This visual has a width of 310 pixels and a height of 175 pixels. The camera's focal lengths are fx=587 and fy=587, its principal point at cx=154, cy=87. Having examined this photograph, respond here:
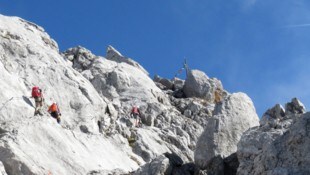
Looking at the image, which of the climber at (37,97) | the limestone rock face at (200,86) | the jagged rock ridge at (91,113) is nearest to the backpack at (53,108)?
the climber at (37,97)

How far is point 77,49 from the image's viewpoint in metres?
81.3

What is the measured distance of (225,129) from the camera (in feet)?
142

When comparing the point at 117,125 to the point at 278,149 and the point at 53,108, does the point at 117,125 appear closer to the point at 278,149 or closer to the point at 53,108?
the point at 53,108

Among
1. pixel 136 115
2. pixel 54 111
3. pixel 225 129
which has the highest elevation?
pixel 136 115

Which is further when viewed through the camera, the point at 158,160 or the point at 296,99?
the point at 296,99

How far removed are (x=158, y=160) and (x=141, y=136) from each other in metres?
15.2

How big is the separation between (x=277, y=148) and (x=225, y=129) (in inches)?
336

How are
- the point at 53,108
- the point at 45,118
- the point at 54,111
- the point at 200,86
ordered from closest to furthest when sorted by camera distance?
the point at 45,118, the point at 53,108, the point at 54,111, the point at 200,86

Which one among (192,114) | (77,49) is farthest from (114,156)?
(77,49)

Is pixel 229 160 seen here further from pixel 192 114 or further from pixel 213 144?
pixel 192 114

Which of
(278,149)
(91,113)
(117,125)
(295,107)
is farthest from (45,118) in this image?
(278,149)

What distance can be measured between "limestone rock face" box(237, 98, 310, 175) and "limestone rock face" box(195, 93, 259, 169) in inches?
172

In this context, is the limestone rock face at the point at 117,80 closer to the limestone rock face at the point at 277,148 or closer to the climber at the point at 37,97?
the climber at the point at 37,97

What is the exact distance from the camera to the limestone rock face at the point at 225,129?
4197 centimetres
